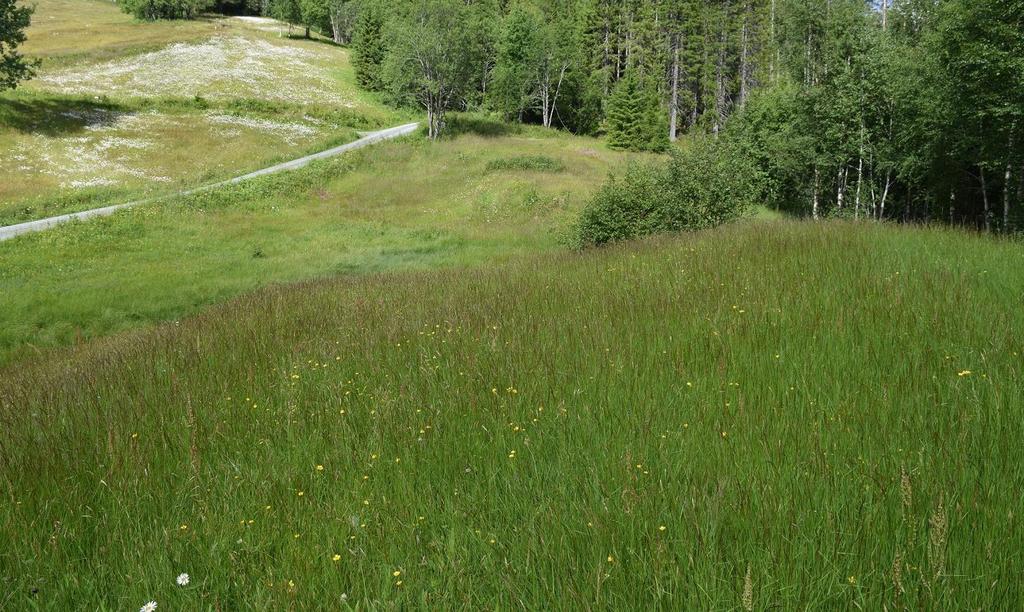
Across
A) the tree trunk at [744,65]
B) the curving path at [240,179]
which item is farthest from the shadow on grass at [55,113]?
the tree trunk at [744,65]

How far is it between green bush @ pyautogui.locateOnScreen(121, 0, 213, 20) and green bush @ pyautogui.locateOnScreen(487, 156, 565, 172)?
86.2m

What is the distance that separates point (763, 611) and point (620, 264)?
23.8 ft

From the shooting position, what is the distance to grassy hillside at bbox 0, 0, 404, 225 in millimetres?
34438

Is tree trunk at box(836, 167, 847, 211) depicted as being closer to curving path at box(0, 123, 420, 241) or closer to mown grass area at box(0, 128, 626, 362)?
mown grass area at box(0, 128, 626, 362)

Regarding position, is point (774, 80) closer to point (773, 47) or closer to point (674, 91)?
point (773, 47)

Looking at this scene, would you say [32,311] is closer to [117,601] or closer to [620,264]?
[620,264]

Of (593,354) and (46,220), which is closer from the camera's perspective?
(593,354)

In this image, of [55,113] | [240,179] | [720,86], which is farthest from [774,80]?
[55,113]

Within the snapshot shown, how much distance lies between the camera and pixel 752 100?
4272 centimetres

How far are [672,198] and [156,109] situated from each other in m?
51.7

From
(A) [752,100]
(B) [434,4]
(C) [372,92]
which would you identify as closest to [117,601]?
(A) [752,100]

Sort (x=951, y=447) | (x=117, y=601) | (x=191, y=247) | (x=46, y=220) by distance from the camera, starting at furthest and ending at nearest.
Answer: (x=46, y=220), (x=191, y=247), (x=951, y=447), (x=117, y=601)

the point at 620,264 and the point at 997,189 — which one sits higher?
the point at 997,189

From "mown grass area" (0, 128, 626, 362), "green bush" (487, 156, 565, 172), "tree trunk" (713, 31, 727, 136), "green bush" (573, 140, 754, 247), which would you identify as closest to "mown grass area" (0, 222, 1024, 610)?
"mown grass area" (0, 128, 626, 362)
